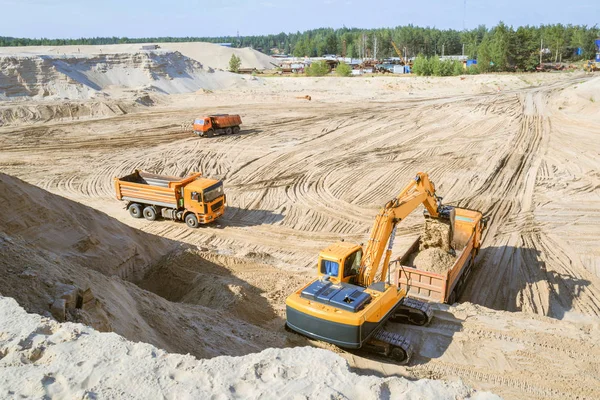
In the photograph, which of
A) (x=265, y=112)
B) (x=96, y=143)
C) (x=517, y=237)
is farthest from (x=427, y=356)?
(x=265, y=112)

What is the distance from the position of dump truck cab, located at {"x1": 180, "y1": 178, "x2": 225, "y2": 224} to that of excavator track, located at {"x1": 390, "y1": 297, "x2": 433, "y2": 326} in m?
8.94

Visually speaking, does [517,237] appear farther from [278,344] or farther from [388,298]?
[278,344]

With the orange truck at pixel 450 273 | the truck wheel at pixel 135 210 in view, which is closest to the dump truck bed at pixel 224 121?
the truck wheel at pixel 135 210

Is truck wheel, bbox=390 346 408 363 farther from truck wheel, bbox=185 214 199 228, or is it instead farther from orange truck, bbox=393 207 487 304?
truck wheel, bbox=185 214 199 228

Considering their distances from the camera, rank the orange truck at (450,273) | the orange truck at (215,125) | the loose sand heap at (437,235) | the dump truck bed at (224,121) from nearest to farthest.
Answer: the orange truck at (450,273)
the loose sand heap at (437,235)
the orange truck at (215,125)
the dump truck bed at (224,121)

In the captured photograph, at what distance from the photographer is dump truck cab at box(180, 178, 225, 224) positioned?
57.8 feet

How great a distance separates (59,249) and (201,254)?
12.5 feet

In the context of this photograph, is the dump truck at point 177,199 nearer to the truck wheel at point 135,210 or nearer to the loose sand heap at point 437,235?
the truck wheel at point 135,210

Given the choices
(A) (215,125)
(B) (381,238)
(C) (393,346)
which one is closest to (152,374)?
(C) (393,346)

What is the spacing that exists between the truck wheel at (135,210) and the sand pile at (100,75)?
2841cm

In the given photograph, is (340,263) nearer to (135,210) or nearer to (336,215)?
(336,215)

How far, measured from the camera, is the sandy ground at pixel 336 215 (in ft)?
30.5

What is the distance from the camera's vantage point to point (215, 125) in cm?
3173

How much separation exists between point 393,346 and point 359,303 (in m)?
1.17
